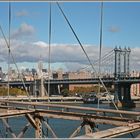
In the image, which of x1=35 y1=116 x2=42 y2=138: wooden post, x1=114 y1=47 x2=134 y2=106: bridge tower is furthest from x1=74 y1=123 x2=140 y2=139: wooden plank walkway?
x1=114 y1=47 x2=134 y2=106: bridge tower

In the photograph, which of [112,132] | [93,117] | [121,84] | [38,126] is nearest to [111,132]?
[112,132]

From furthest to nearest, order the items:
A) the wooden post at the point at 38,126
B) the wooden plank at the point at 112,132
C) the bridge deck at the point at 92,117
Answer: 1. the wooden post at the point at 38,126
2. the bridge deck at the point at 92,117
3. the wooden plank at the point at 112,132

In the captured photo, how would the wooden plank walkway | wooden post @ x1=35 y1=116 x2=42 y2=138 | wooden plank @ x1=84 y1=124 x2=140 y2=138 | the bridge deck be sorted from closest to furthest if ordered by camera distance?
1. the wooden plank walkway
2. wooden plank @ x1=84 y1=124 x2=140 y2=138
3. the bridge deck
4. wooden post @ x1=35 y1=116 x2=42 y2=138

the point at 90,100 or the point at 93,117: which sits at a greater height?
the point at 93,117

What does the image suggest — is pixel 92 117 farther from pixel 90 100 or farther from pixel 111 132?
pixel 90 100

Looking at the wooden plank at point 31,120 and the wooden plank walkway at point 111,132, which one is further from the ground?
the wooden plank walkway at point 111,132

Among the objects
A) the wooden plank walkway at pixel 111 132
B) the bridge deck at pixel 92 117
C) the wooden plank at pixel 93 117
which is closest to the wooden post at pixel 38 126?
the bridge deck at pixel 92 117

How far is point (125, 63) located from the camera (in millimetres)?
61344

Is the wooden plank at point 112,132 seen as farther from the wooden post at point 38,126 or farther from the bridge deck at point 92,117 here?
the wooden post at point 38,126

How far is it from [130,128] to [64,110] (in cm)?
203

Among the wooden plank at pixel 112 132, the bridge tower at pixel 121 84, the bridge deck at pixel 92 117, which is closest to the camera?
the wooden plank at pixel 112 132

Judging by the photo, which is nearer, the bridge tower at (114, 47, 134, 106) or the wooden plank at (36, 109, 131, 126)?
the wooden plank at (36, 109, 131, 126)

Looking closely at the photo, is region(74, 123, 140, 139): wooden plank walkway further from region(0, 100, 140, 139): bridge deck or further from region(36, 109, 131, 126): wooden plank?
region(36, 109, 131, 126): wooden plank

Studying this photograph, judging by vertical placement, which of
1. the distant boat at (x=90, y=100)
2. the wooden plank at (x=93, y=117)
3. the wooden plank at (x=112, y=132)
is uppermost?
the wooden plank at (x=112, y=132)
